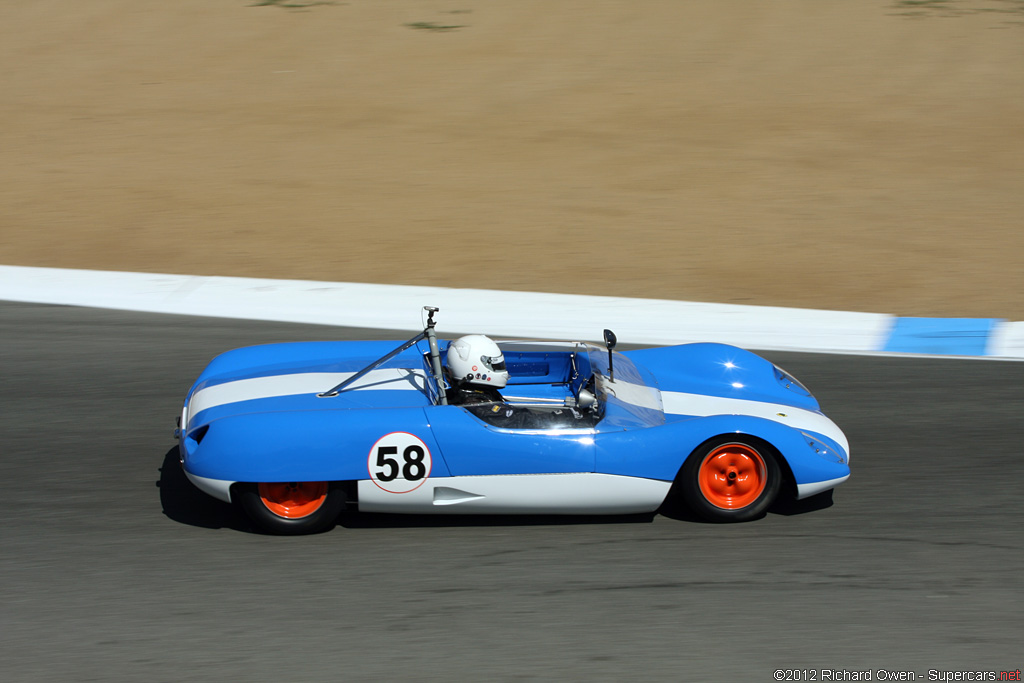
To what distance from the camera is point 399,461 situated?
495 cm

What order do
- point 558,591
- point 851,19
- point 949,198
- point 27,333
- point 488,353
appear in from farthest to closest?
point 851,19 → point 949,198 → point 27,333 → point 488,353 → point 558,591

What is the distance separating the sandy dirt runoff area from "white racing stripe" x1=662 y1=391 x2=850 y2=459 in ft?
15.7

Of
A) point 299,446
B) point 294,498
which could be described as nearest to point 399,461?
point 299,446

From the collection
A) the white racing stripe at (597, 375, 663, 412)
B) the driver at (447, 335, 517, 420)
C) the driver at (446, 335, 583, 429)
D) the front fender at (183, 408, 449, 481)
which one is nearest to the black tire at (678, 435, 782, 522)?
the white racing stripe at (597, 375, 663, 412)

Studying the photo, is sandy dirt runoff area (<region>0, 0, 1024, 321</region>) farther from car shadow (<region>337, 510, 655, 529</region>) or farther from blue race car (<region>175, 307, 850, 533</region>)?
car shadow (<region>337, 510, 655, 529</region>)

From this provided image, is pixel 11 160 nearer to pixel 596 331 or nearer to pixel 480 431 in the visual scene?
pixel 596 331

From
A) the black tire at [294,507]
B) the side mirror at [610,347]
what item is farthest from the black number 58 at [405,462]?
the side mirror at [610,347]

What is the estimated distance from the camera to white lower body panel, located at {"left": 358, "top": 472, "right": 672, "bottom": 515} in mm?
4980

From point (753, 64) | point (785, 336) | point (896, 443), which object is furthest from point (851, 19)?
point (896, 443)

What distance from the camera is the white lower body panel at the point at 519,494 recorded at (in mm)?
4980

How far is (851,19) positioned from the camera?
23.5 m

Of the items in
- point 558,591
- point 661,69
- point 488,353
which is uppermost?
point 661,69

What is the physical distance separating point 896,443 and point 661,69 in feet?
50.4

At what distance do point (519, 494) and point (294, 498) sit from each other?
1.10m
